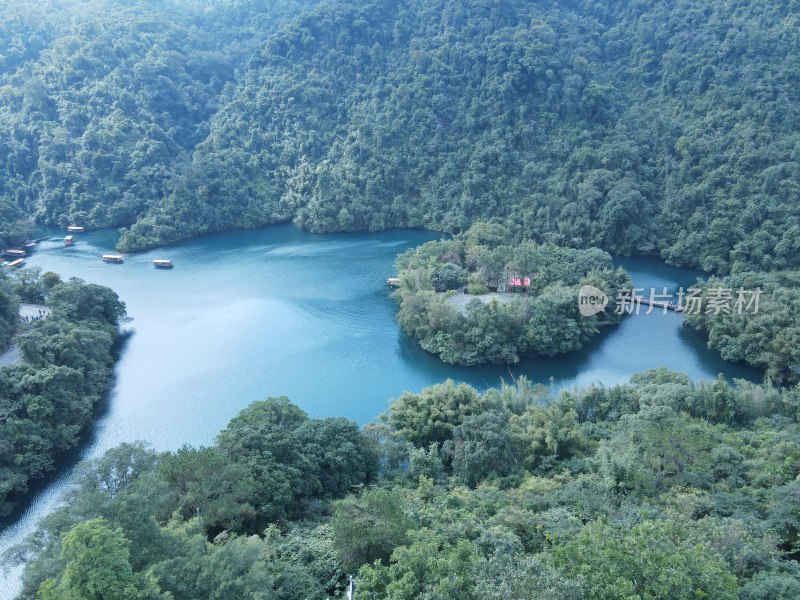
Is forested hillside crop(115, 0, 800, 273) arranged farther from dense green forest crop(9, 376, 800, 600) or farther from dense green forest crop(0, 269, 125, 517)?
dense green forest crop(9, 376, 800, 600)

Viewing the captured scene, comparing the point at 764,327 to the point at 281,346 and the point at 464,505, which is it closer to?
the point at 464,505

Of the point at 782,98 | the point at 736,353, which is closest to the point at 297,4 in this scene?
the point at 782,98

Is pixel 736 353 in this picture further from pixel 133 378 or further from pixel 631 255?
pixel 133 378

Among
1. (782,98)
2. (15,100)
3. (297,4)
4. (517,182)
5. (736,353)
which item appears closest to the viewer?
(736,353)

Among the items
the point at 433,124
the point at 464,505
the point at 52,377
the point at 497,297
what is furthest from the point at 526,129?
the point at 464,505

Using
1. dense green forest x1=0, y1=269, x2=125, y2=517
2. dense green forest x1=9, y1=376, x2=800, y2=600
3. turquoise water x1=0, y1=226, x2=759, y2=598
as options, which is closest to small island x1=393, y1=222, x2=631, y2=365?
turquoise water x1=0, y1=226, x2=759, y2=598

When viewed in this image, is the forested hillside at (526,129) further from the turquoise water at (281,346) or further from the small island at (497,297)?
the small island at (497,297)
